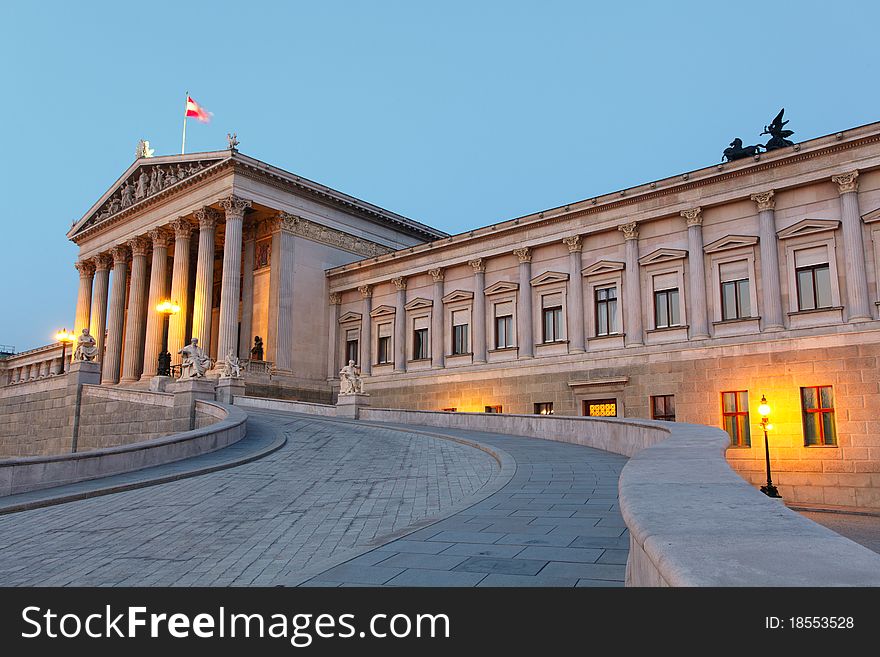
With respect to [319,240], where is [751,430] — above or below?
below

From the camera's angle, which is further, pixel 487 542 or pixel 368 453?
pixel 368 453

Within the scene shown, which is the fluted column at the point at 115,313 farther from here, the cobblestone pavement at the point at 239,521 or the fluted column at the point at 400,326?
the cobblestone pavement at the point at 239,521

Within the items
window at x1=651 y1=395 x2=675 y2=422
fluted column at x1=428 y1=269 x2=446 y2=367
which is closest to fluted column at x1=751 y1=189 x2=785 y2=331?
window at x1=651 y1=395 x2=675 y2=422

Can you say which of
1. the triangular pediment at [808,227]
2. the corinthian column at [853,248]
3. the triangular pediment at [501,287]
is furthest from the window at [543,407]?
the corinthian column at [853,248]

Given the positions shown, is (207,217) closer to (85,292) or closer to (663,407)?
(85,292)

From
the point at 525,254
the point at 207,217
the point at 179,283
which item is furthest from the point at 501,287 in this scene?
the point at 179,283

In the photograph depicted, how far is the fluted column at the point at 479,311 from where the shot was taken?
39250mm

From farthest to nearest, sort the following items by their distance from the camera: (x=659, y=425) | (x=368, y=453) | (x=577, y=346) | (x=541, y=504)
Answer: (x=577, y=346), (x=368, y=453), (x=659, y=425), (x=541, y=504)

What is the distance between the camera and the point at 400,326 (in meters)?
43.8

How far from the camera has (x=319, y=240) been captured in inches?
1909

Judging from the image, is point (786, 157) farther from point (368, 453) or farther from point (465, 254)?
point (368, 453)

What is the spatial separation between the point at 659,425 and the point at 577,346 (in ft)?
69.2
